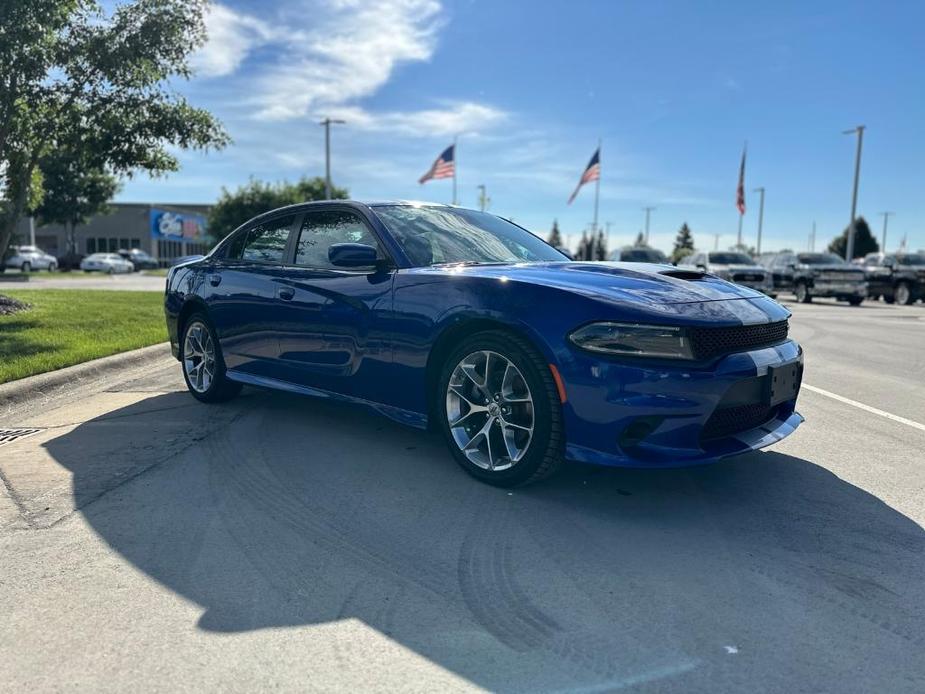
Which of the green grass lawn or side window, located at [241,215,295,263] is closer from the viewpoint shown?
side window, located at [241,215,295,263]

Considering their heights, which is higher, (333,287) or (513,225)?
(513,225)

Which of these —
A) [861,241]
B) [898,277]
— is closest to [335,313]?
[898,277]

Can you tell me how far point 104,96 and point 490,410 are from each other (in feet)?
34.5

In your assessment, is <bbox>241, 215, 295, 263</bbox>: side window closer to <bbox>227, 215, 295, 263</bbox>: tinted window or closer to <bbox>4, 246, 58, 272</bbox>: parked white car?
<bbox>227, 215, 295, 263</bbox>: tinted window

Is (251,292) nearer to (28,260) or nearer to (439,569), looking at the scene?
(439,569)

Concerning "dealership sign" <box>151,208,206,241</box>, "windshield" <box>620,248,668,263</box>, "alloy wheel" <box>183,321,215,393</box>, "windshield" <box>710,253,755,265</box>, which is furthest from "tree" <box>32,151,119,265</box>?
"alloy wheel" <box>183,321,215,393</box>

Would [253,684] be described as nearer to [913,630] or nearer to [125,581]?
[125,581]

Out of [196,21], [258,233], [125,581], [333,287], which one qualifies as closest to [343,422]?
[333,287]

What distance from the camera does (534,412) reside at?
3600 mm

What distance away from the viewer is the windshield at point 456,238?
4480mm

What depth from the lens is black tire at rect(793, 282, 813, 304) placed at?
78.8 feet

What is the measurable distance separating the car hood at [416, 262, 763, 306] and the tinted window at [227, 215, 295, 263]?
1.62 metres

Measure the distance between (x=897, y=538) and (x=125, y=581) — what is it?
335 centimetres

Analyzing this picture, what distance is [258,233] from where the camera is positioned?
573 centimetres
